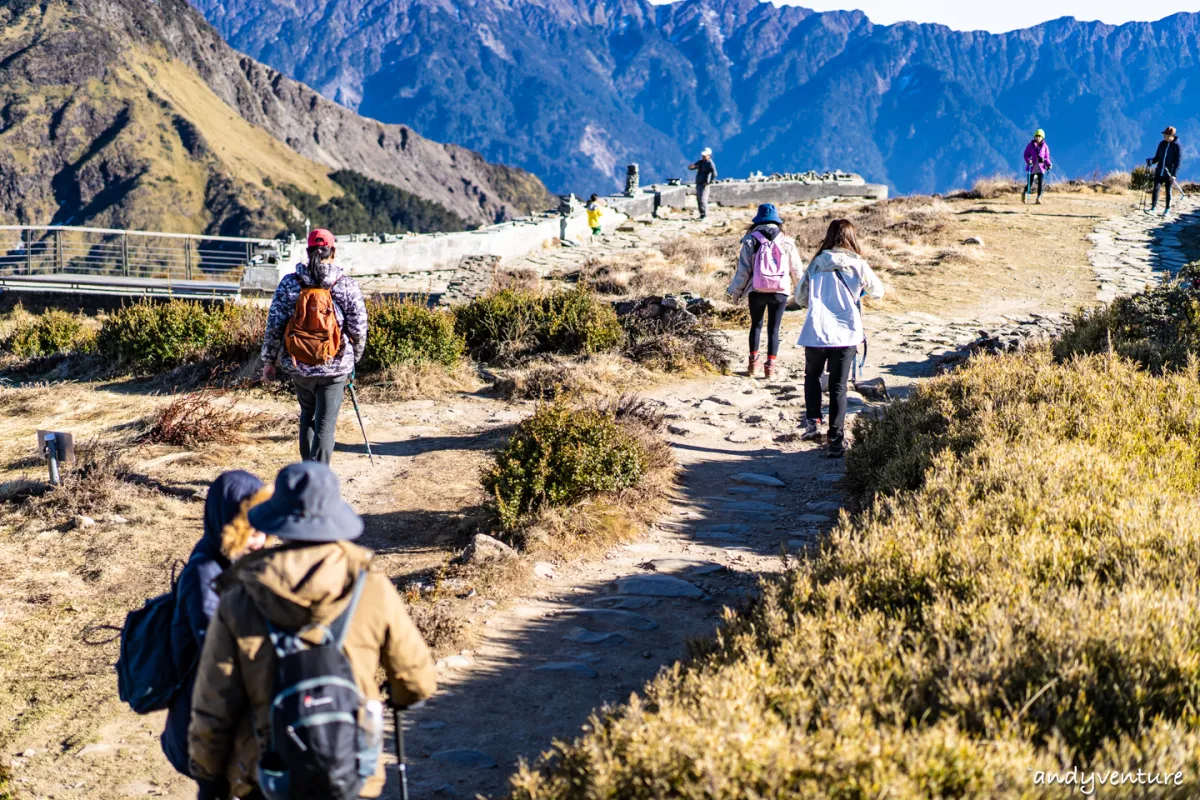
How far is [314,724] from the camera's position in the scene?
2.68 meters

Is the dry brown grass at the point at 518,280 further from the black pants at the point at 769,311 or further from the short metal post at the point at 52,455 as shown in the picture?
the short metal post at the point at 52,455

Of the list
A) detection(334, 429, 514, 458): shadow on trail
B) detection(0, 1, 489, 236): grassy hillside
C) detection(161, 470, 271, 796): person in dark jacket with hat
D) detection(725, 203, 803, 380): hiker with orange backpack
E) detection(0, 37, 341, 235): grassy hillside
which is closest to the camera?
detection(161, 470, 271, 796): person in dark jacket with hat

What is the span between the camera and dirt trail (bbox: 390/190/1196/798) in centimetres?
440

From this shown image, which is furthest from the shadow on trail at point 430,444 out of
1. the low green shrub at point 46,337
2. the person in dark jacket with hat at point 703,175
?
the person in dark jacket with hat at point 703,175

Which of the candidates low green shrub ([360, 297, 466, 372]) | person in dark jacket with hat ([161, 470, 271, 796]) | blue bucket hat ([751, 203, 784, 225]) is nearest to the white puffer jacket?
blue bucket hat ([751, 203, 784, 225])

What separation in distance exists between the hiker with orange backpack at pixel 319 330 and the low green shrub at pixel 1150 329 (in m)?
5.85

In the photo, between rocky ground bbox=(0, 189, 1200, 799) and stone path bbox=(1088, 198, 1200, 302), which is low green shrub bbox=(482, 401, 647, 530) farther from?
stone path bbox=(1088, 198, 1200, 302)

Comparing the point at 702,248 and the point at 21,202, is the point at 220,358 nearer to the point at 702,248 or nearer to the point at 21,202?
the point at 702,248

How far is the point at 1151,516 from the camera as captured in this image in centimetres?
485

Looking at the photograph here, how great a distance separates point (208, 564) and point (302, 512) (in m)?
0.49

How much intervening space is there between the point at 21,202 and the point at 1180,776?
640ft

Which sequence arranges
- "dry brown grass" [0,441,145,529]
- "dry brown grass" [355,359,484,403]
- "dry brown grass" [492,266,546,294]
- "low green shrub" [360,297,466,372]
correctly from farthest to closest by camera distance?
"dry brown grass" [492,266,546,294] → "low green shrub" [360,297,466,372] → "dry brown grass" [355,359,484,403] → "dry brown grass" [0,441,145,529]

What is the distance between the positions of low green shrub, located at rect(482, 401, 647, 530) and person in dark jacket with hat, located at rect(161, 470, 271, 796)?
3.33m

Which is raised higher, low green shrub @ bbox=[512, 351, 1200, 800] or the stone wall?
the stone wall
